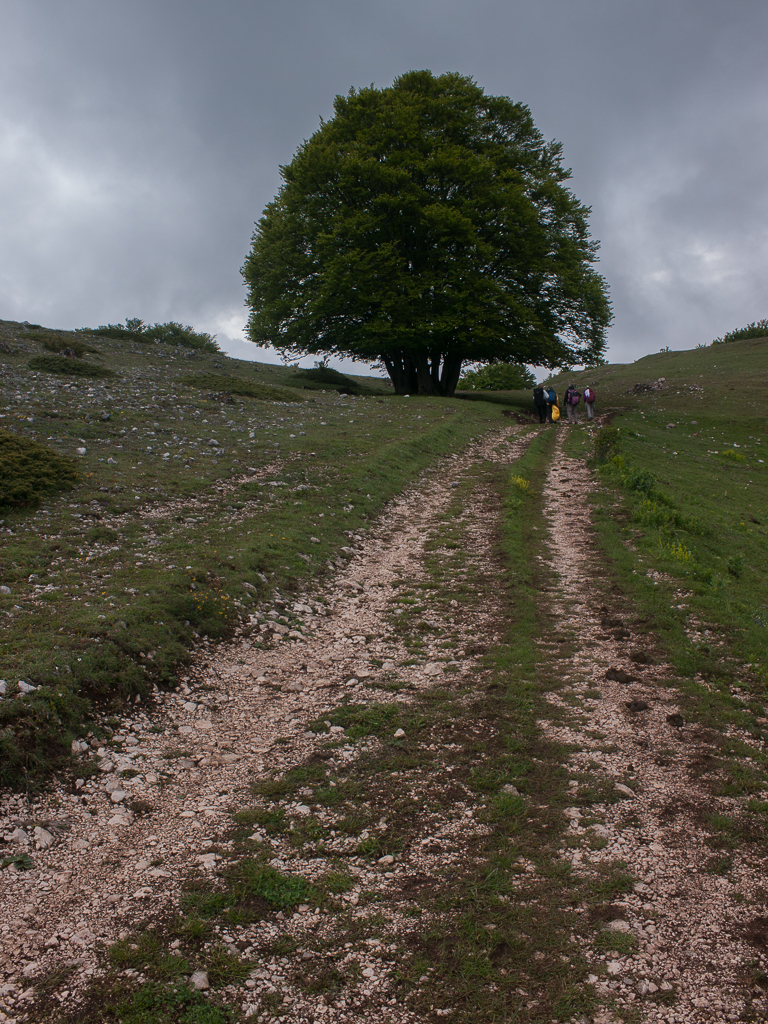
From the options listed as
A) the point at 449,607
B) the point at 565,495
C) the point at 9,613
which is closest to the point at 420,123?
the point at 565,495

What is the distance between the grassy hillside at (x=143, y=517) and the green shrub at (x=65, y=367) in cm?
19

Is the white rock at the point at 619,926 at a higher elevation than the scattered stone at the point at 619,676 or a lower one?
lower

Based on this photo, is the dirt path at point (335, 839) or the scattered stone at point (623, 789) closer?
the dirt path at point (335, 839)

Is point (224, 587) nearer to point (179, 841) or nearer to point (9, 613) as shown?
point (9, 613)

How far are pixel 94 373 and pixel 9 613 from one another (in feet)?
88.3

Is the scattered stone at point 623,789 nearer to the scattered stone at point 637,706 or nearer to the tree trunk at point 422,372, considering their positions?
the scattered stone at point 637,706

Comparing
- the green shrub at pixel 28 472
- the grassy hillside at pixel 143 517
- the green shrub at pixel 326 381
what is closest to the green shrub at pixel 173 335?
the green shrub at pixel 326 381

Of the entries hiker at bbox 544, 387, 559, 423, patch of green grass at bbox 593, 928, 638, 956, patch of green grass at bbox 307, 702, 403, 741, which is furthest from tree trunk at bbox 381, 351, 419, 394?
patch of green grass at bbox 593, 928, 638, 956

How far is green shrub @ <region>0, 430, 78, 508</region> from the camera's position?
41.7ft

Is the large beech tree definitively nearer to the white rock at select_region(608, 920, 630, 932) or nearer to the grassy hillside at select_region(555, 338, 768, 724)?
the grassy hillside at select_region(555, 338, 768, 724)

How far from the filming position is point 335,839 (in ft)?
18.4

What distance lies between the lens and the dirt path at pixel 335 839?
4121 mm

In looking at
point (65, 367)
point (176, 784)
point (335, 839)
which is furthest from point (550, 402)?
point (335, 839)

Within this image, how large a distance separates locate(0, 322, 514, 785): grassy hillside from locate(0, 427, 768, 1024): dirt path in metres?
0.76
